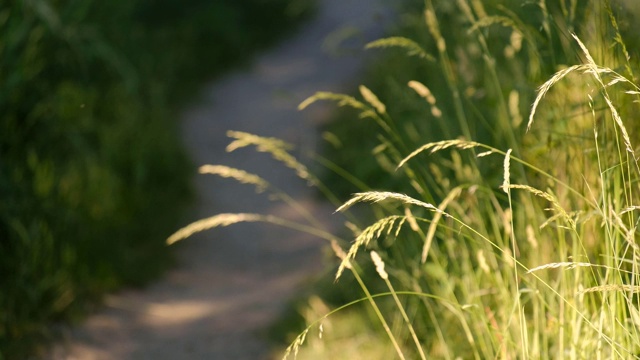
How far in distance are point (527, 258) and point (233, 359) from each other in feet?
6.46

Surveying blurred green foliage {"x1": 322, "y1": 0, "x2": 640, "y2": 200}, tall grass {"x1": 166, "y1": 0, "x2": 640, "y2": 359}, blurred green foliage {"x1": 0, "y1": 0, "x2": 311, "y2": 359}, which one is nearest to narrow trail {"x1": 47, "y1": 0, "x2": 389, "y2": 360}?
blurred green foliage {"x1": 0, "y1": 0, "x2": 311, "y2": 359}

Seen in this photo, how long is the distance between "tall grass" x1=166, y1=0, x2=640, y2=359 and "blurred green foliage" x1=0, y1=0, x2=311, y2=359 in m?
1.43

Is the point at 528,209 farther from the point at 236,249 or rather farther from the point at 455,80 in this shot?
the point at 236,249

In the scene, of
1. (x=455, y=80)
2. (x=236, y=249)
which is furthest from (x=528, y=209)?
(x=236, y=249)

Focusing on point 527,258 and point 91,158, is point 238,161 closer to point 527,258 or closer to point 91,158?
point 91,158

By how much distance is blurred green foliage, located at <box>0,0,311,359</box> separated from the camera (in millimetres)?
4746

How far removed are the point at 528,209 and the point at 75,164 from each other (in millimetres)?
3578

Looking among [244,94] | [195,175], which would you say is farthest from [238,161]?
[244,94]

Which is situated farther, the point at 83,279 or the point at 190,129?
the point at 190,129

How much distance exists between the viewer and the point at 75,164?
6113mm

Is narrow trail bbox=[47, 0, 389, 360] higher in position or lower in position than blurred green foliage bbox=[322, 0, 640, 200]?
lower

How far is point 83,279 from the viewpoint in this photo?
546 cm

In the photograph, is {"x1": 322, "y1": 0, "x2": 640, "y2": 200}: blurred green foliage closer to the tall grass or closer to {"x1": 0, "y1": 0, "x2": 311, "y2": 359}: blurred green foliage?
the tall grass

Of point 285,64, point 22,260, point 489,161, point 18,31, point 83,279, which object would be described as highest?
point 18,31
